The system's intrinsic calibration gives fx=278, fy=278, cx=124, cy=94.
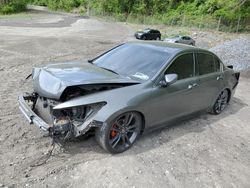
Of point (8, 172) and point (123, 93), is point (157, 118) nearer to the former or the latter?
point (123, 93)

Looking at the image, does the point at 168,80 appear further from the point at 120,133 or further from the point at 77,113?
the point at 77,113

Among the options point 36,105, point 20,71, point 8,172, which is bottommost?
point 20,71

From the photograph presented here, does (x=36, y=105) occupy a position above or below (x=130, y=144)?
above

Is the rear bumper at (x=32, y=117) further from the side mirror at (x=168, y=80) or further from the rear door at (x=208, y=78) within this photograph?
the rear door at (x=208, y=78)

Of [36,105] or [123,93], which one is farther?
[36,105]

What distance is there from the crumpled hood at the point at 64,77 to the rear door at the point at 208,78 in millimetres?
1630

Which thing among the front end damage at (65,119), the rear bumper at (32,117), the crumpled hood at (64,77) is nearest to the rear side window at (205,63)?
the crumpled hood at (64,77)

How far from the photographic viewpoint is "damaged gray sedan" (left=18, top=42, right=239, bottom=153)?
3.71 meters

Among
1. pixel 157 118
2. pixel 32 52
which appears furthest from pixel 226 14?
pixel 157 118

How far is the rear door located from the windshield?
891 mm

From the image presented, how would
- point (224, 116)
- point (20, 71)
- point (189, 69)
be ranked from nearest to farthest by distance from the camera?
point (189, 69)
point (224, 116)
point (20, 71)

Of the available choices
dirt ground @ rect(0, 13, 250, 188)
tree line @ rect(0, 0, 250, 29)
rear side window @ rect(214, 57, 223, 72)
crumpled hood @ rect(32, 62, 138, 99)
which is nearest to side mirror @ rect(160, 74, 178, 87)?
crumpled hood @ rect(32, 62, 138, 99)

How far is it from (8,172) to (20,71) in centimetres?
561

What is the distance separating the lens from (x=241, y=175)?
3936 millimetres
